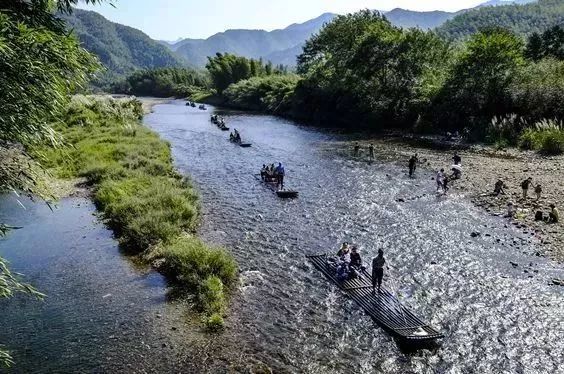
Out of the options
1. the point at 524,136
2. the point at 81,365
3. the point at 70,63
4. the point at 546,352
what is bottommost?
the point at 81,365

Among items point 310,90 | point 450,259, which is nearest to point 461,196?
point 450,259

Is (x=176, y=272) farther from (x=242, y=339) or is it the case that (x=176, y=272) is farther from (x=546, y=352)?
(x=546, y=352)

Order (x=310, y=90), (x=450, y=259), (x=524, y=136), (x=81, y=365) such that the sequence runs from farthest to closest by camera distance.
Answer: (x=310, y=90) → (x=524, y=136) → (x=450, y=259) → (x=81, y=365)

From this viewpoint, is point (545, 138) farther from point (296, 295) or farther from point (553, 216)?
point (296, 295)

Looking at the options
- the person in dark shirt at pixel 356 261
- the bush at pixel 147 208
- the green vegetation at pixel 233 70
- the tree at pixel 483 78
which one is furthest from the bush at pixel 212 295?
the green vegetation at pixel 233 70

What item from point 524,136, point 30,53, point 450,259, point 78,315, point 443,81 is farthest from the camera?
point 443,81

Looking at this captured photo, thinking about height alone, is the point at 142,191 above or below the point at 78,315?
above

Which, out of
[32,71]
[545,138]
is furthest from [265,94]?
[32,71]
